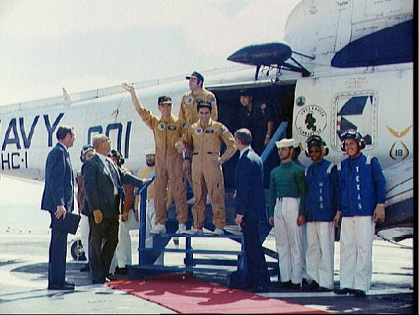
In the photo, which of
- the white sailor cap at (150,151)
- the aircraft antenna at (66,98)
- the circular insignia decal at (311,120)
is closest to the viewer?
the circular insignia decal at (311,120)

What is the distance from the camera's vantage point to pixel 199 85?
6.41 metres

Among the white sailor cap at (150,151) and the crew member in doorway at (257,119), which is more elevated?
the crew member in doorway at (257,119)

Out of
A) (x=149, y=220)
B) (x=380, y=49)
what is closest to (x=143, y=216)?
(x=149, y=220)

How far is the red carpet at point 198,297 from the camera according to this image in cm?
491

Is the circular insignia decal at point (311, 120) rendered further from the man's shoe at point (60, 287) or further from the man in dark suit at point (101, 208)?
the man's shoe at point (60, 287)

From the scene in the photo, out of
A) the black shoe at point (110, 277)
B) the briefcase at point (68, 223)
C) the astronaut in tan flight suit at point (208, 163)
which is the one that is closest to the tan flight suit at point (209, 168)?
the astronaut in tan flight suit at point (208, 163)

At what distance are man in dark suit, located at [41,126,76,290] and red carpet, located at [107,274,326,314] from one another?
53 centimetres

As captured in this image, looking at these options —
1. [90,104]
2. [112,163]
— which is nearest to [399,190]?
[112,163]

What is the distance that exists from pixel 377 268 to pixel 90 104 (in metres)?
3.91

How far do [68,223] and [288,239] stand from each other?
2049mm

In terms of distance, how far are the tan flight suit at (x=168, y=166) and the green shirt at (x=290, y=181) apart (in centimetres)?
98

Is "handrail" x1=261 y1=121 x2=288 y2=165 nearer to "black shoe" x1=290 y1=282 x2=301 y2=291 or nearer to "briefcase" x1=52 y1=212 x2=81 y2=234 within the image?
"black shoe" x1=290 y1=282 x2=301 y2=291

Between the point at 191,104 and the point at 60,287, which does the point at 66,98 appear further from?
the point at 60,287

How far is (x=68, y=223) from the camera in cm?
598
